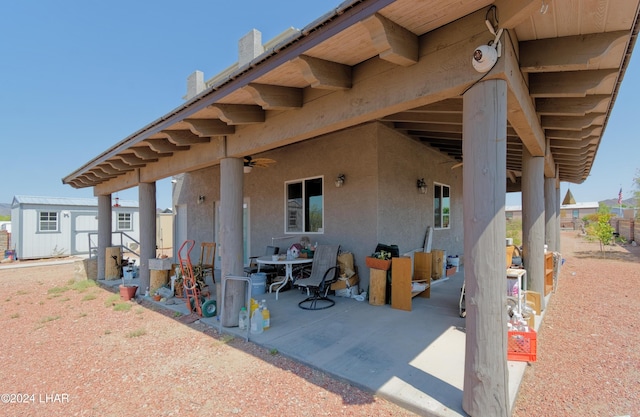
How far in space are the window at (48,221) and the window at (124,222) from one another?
300 centimetres

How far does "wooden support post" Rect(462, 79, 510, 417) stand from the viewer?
2.28m

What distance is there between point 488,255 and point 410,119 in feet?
11.7

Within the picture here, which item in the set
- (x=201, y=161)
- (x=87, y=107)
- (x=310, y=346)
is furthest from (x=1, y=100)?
(x=310, y=346)

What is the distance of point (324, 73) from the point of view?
9.46 feet

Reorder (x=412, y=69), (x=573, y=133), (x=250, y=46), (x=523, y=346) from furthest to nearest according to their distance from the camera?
(x=250, y=46)
(x=573, y=133)
(x=523, y=346)
(x=412, y=69)

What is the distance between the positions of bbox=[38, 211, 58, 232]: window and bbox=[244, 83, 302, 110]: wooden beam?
19.2 metres

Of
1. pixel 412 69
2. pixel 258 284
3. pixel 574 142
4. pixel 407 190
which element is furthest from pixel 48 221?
pixel 574 142

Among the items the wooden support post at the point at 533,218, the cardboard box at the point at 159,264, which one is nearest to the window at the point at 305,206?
the cardboard box at the point at 159,264

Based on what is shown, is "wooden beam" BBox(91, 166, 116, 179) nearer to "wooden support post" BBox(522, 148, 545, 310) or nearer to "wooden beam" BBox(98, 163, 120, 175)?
"wooden beam" BBox(98, 163, 120, 175)

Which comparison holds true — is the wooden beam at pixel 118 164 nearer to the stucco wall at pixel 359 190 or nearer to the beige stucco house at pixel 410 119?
the beige stucco house at pixel 410 119

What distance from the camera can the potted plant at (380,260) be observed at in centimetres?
542

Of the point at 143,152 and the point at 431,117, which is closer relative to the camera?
the point at 431,117

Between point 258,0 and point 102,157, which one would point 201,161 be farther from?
point 258,0

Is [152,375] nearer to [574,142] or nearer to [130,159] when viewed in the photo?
[130,159]
